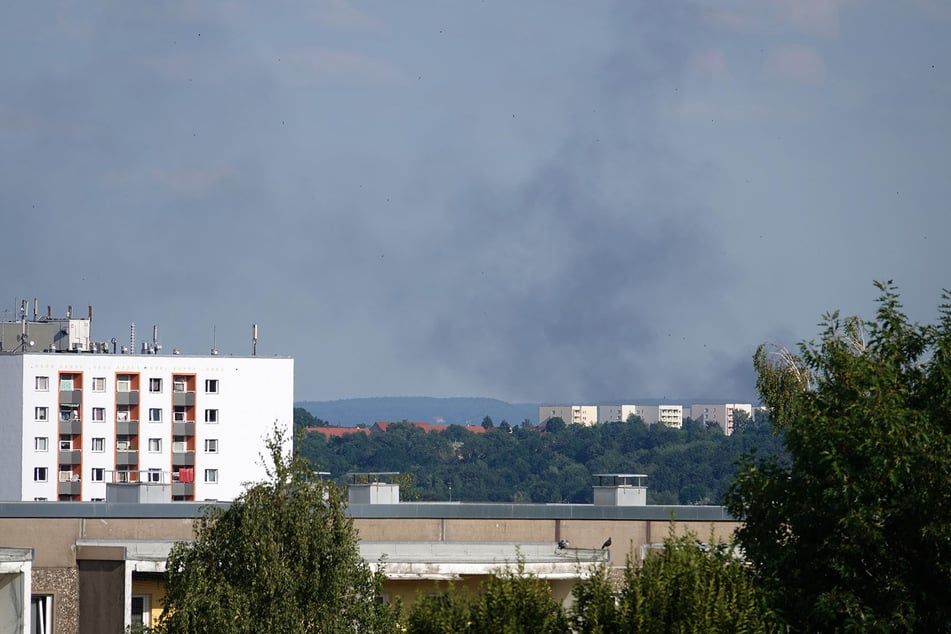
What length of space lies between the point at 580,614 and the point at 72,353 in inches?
4833

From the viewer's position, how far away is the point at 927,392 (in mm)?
24516

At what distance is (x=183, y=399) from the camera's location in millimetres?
140375

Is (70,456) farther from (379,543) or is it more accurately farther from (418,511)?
(379,543)

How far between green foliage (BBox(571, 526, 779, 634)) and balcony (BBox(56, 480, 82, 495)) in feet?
399

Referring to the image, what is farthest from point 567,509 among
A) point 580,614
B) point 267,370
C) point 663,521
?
point 267,370

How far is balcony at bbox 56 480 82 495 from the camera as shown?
13575 cm

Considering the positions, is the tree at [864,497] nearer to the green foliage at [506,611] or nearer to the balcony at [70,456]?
the green foliage at [506,611]

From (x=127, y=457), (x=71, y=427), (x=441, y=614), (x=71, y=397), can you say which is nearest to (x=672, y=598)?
(x=441, y=614)

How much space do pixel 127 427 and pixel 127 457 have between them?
2.88 meters

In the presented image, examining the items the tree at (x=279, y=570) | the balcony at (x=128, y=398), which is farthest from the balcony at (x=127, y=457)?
the tree at (x=279, y=570)

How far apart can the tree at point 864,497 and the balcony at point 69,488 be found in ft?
387

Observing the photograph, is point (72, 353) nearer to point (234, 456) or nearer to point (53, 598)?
point (234, 456)

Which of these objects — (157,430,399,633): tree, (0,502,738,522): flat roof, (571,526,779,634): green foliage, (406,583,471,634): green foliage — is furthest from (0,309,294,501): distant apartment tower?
(571,526,779,634): green foliage

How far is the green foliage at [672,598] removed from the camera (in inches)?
748
